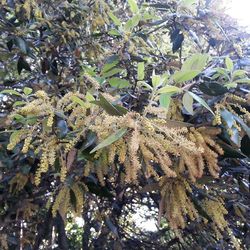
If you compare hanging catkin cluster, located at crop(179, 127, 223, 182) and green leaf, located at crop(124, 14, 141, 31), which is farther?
green leaf, located at crop(124, 14, 141, 31)

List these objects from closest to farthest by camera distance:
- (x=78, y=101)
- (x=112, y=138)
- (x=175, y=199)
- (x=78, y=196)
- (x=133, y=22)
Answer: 1. (x=112, y=138)
2. (x=78, y=101)
3. (x=175, y=199)
4. (x=78, y=196)
5. (x=133, y=22)

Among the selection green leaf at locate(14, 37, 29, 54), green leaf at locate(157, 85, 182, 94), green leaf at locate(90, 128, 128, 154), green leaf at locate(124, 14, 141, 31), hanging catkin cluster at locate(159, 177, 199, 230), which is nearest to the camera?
green leaf at locate(90, 128, 128, 154)

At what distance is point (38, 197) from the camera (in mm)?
2793

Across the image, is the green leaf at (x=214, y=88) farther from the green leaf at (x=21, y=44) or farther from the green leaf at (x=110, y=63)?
the green leaf at (x=21, y=44)

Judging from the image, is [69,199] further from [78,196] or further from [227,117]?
[227,117]

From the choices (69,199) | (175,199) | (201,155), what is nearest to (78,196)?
(69,199)

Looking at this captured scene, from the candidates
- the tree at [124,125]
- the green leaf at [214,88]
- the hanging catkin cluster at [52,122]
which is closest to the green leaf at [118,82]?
the tree at [124,125]

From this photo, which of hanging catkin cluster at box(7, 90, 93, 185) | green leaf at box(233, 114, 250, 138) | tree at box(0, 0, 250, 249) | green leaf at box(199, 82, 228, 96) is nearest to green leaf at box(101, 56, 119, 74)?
tree at box(0, 0, 250, 249)

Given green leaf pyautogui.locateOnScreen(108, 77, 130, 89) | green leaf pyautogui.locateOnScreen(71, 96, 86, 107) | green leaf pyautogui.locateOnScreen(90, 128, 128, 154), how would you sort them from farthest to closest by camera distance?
1. green leaf pyautogui.locateOnScreen(108, 77, 130, 89)
2. green leaf pyautogui.locateOnScreen(71, 96, 86, 107)
3. green leaf pyautogui.locateOnScreen(90, 128, 128, 154)

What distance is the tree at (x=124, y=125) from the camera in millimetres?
1195

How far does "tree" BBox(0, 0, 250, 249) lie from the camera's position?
3.92 ft

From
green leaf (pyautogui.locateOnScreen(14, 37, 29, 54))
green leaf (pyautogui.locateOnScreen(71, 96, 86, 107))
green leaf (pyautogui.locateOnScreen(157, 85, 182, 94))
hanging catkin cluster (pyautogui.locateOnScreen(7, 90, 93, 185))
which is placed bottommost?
green leaf (pyautogui.locateOnScreen(14, 37, 29, 54))

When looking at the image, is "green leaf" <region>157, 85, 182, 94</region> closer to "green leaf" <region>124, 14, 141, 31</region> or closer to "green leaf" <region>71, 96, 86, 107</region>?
"green leaf" <region>71, 96, 86, 107</region>

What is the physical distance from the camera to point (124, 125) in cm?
105
